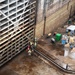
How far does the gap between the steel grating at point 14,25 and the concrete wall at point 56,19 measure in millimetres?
894

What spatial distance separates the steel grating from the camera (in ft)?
38.0

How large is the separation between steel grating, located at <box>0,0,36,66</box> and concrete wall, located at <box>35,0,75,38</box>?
0.89 meters

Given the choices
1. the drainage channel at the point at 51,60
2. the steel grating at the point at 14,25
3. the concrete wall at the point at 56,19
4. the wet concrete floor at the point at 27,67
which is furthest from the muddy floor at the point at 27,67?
the concrete wall at the point at 56,19

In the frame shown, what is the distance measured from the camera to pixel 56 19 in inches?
642

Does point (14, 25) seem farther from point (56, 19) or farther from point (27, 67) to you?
point (56, 19)

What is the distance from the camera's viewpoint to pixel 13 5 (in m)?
12.0

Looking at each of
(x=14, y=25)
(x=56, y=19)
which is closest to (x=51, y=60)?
(x=14, y=25)

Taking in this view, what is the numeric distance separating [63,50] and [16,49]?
3178mm

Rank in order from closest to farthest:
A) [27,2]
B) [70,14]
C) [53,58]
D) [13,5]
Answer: [13,5], [27,2], [53,58], [70,14]

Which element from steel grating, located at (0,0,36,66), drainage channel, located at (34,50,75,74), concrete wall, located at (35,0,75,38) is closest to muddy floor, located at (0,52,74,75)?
Answer: drainage channel, located at (34,50,75,74)

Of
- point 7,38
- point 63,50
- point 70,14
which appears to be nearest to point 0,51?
point 7,38

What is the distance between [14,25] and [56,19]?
4809 mm

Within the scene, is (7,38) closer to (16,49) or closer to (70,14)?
(16,49)

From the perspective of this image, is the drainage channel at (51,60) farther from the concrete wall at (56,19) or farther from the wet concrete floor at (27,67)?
the concrete wall at (56,19)
